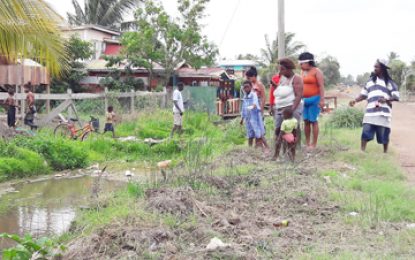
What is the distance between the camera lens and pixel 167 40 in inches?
1068

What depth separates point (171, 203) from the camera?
532cm

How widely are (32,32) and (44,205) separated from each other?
8.58 feet

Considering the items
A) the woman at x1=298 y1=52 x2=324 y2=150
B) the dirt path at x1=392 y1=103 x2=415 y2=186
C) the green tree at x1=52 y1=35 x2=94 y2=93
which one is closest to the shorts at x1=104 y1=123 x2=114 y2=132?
the woman at x1=298 y1=52 x2=324 y2=150

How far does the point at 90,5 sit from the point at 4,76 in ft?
70.2

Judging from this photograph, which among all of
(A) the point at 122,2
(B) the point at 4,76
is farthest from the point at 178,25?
(B) the point at 4,76

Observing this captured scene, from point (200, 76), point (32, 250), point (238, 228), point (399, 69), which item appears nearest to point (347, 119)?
point (238, 228)

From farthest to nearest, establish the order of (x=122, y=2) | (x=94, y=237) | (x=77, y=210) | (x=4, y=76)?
(x=122, y=2), (x=4, y=76), (x=77, y=210), (x=94, y=237)

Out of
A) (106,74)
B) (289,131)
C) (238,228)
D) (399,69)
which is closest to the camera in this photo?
(238,228)

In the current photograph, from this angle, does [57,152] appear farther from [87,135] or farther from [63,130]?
[63,130]

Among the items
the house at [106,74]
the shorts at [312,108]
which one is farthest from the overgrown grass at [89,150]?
the house at [106,74]

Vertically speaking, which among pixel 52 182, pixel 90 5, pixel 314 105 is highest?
pixel 90 5

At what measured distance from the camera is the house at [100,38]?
31844mm

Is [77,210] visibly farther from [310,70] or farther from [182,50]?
[182,50]

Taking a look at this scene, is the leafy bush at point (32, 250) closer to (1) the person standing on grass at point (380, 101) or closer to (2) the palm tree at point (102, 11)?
(1) the person standing on grass at point (380, 101)
